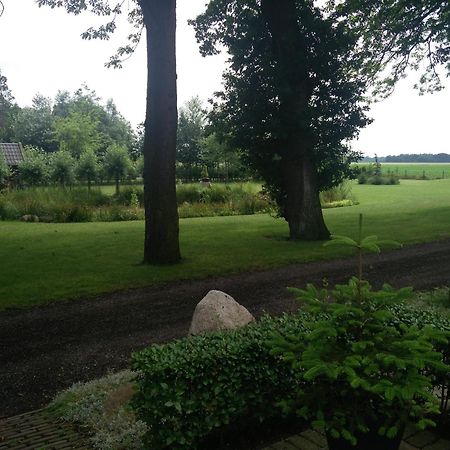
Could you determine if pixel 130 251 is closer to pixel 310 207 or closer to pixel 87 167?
pixel 310 207

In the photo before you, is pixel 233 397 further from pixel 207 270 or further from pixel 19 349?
pixel 207 270

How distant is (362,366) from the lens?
3365 millimetres

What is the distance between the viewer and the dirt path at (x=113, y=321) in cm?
661

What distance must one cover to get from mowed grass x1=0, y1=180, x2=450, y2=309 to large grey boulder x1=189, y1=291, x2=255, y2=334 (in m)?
5.51

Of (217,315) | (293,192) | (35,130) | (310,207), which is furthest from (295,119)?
(35,130)

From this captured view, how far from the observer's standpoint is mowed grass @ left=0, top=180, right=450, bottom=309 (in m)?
11.8

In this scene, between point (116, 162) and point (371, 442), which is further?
point (116, 162)

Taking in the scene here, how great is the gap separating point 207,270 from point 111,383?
717 cm

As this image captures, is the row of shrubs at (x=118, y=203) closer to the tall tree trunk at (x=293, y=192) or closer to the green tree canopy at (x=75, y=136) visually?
the tall tree trunk at (x=293, y=192)

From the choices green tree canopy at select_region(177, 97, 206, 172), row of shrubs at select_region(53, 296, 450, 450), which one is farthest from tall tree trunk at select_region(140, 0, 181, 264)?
green tree canopy at select_region(177, 97, 206, 172)

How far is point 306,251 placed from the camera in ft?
52.4

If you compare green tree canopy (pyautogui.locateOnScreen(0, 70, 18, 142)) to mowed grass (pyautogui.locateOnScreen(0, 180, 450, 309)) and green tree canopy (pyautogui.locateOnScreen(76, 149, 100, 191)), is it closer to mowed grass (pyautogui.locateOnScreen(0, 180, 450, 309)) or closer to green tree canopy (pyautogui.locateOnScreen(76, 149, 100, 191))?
green tree canopy (pyautogui.locateOnScreen(76, 149, 100, 191))

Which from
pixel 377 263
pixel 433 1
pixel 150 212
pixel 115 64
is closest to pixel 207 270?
pixel 150 212

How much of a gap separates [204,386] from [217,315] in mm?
2215
